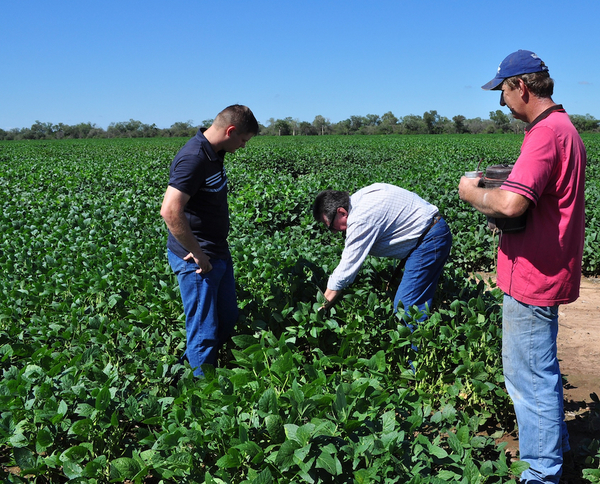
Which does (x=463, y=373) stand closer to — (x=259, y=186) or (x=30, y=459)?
(x=30, y=459)

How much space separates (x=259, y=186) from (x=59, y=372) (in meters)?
6.01

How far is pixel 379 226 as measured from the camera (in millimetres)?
3191

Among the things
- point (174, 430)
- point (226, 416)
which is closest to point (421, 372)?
point (226, 416)

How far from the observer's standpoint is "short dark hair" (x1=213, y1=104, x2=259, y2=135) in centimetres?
300

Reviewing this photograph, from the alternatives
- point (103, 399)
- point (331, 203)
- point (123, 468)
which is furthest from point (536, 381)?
point (103, 399)

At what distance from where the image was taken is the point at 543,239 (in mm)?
2188

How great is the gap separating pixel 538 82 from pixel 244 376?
197cm

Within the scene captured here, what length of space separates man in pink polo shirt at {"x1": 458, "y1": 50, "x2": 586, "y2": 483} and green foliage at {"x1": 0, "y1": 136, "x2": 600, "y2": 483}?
271 mm

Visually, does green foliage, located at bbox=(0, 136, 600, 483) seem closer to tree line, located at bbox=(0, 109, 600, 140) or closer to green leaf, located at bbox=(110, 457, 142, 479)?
green leaf, located at bbox=(110, 457, 142, 479)

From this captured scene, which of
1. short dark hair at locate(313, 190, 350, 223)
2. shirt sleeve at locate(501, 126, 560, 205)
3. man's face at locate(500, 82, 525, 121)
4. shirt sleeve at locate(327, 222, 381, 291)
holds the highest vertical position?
man's face at locate(500, 82, 525, 121)

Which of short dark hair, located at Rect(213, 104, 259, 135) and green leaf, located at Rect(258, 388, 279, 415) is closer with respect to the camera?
green leaf, located at Rect(258, 388, 279, 415)

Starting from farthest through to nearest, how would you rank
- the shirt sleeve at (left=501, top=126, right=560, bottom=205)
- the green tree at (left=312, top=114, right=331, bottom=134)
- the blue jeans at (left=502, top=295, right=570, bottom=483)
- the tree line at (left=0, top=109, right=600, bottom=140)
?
the green tree at (left=312, top=114, right=331, bottom=134) → the tree line at (left=0, top=109, right=600, bottom=140) → the blue jeans at (left=502, top=295, right=570, bottom=483) → the shirt sleeve at (left=501, top=126, right=560, bottom=205)

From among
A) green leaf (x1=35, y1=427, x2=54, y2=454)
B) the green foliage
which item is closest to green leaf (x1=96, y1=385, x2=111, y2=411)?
the green foliage

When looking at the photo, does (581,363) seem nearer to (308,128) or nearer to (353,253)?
(353,253)
